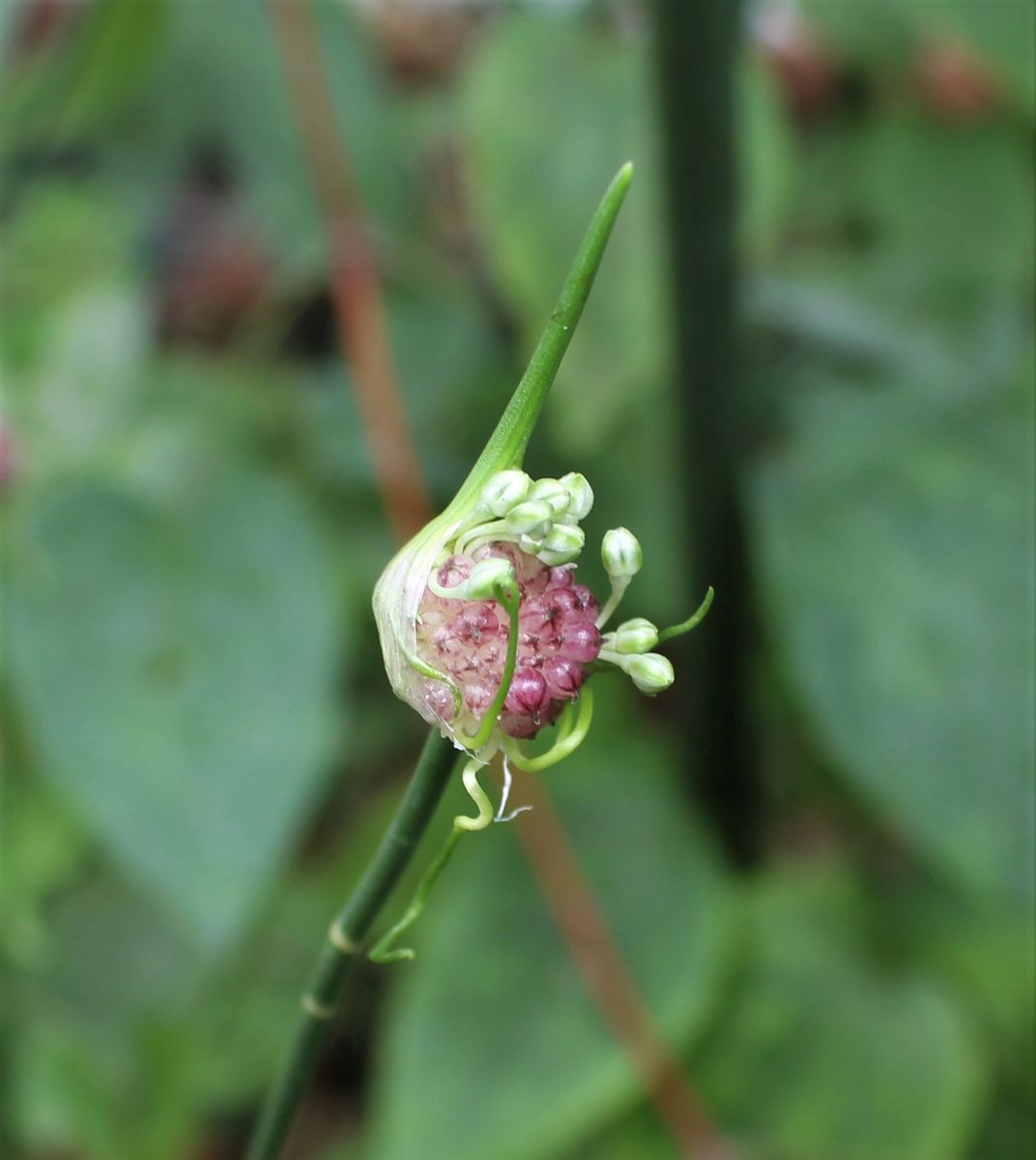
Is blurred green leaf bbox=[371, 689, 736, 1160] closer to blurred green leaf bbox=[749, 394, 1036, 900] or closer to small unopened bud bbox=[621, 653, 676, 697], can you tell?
blurred green leaf bbox=[749, 394, 1036, 900]

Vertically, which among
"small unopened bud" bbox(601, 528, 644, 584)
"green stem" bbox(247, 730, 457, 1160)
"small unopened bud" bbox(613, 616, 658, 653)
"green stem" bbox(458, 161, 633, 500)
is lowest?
"green stem" bbox(247, 730, 457, 1160)

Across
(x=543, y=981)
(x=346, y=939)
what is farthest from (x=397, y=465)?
(x=346, y=939)

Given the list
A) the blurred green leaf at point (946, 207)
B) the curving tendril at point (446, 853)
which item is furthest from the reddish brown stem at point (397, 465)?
the curving tendril at point (446, 853)

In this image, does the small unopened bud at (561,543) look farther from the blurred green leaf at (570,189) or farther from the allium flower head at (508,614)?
the blurred green leaf at (570,189)

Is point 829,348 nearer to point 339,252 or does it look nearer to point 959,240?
point 959,240

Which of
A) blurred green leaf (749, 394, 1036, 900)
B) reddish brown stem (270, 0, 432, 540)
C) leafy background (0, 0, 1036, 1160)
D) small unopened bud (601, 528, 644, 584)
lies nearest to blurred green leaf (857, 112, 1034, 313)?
leafy background (0, 0, 1036, 1160)

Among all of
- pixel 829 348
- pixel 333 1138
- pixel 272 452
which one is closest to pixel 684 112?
pixel 829 348

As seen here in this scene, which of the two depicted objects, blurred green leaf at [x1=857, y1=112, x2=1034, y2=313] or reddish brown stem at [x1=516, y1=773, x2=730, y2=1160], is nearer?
reddish brown stem at [x1=516, y1=773, x2=730, y2=1160]
